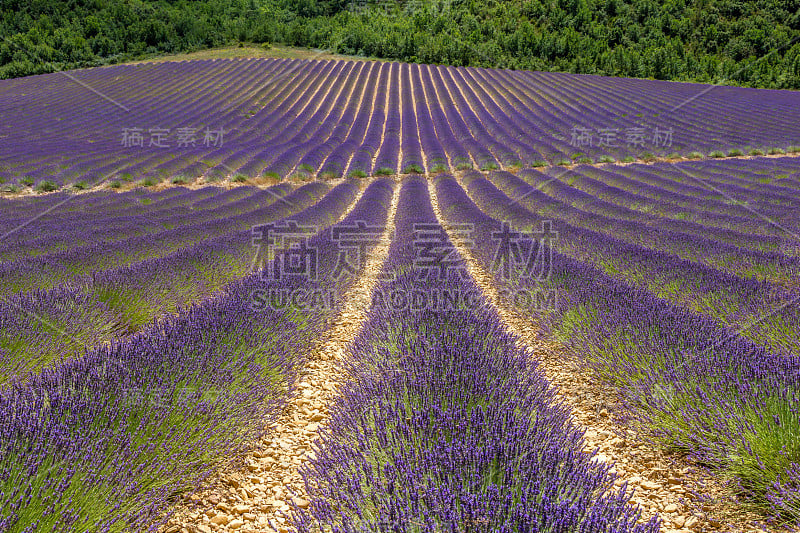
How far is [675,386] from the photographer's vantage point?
7.31ft

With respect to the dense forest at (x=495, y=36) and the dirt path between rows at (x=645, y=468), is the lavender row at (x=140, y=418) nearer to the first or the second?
the dirt path between rows at (x=645, y=468)

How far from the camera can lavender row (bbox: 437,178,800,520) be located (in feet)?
5.74

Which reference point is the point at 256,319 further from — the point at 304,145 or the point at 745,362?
the point at 304,145

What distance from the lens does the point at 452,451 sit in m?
1.54

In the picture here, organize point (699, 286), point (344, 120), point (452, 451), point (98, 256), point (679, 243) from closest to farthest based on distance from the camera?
1. point (452, 451)
2. point (699, 286)
3. point (98, 256)
4. point (679, 243)
5. point (344, 120)

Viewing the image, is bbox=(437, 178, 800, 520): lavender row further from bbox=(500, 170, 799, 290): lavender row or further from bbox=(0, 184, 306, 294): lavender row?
bbox=(0, 184, 306, 294): lavender row

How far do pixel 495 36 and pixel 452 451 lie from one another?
1972 inches

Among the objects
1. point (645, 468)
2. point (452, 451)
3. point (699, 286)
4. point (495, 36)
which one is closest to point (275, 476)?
point (452, 451)

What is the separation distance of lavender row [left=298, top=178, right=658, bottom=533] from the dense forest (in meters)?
41.8

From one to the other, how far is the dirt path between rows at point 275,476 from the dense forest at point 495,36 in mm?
41613

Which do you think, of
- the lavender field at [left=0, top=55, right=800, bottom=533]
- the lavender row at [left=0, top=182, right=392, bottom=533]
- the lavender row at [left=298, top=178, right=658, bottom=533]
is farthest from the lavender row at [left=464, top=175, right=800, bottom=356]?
the lavender row at [left=0, top=182, right=392, bottom=533]

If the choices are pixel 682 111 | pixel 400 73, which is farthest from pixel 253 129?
pixel 682 111

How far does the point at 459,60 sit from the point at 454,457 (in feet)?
140

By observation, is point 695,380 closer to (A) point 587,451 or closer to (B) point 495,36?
(A) point 587,451
